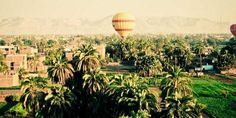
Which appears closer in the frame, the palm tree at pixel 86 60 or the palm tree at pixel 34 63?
the palm tree at pixel 86 60

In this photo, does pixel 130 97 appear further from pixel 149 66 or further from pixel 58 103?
pixel 149 66

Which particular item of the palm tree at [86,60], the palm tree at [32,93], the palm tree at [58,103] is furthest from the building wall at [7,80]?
the palm tree at [58,103]

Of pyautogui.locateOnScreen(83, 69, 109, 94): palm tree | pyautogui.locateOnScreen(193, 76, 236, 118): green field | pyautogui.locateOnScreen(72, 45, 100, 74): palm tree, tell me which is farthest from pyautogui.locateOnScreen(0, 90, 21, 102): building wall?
pyautogui.locateOnScreen(193, 76, 236, 118): green field

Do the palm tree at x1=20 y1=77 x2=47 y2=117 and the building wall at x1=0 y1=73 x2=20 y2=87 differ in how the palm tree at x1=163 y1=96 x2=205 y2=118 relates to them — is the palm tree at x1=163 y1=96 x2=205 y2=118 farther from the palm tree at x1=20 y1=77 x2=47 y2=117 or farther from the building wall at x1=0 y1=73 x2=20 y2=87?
the building wall at x1=0 y1=73 x2=20 y2=87

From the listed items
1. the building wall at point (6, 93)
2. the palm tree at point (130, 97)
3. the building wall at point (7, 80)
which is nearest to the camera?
the palm tree at point (130, 97)

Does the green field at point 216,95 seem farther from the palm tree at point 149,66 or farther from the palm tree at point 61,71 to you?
the palm tree at point 61,71
